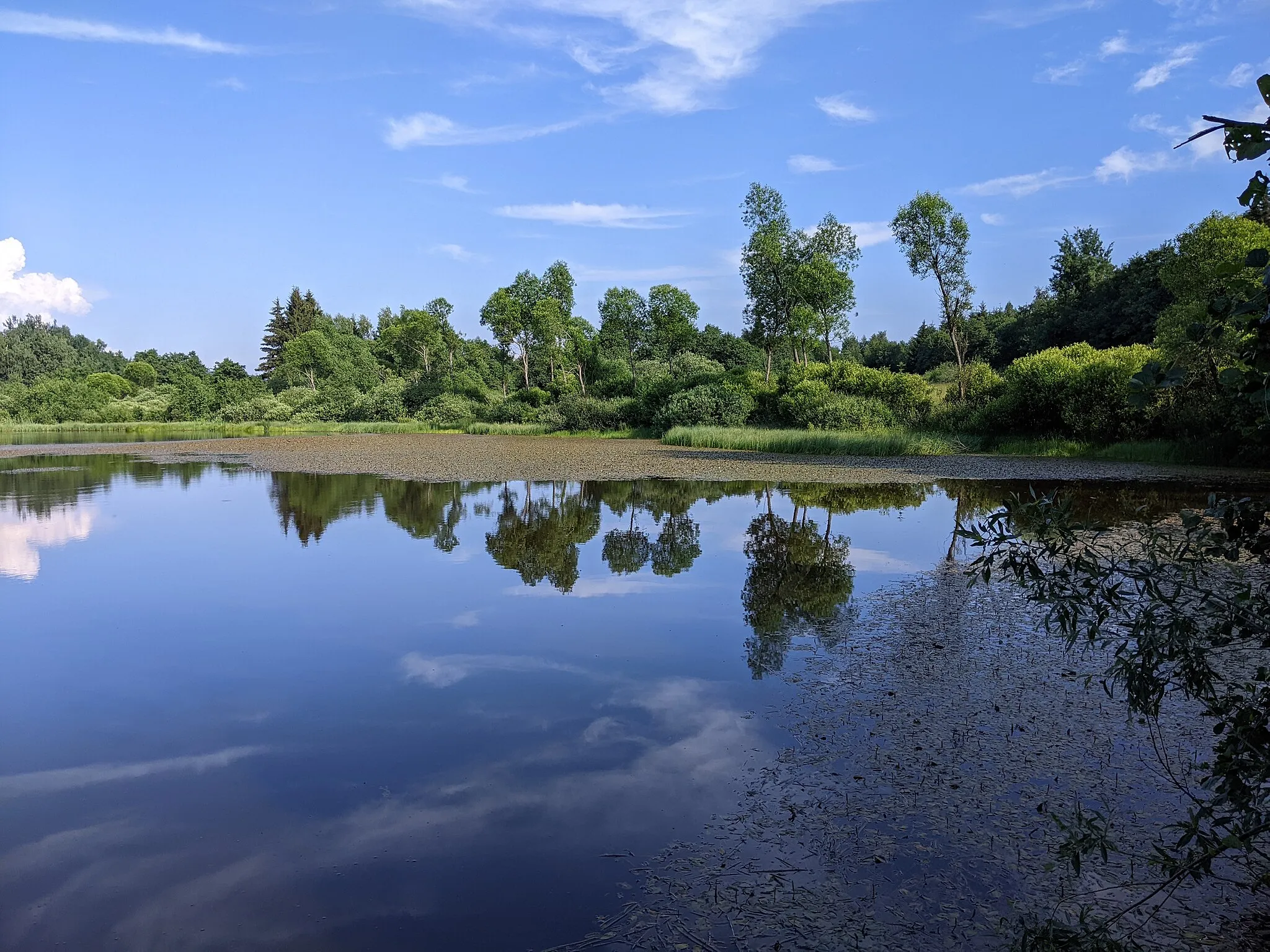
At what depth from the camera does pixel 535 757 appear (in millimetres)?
4266

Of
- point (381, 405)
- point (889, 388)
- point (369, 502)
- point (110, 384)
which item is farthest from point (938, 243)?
point (110, 384)

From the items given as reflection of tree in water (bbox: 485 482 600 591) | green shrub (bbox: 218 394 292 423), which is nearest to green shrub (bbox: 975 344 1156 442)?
reflection of tree in water (bbox: 485 482 600 591)

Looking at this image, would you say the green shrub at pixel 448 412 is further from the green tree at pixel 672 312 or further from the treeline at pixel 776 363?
the green tree at pixel 672 312

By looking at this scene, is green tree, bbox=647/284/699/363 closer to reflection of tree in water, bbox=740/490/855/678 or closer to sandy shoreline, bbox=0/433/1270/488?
sandy shoreline, bbox=0/433/1270/488

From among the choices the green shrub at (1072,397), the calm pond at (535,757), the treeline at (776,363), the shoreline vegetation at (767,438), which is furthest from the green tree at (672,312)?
A: the calm pond at (535,757)

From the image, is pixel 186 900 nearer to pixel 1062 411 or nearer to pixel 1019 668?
pixel 1019 668

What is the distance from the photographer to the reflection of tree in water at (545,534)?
911 cm

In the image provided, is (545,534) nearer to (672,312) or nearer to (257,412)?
(672,312)

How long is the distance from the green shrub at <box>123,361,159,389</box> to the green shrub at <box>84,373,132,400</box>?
23.7 ft

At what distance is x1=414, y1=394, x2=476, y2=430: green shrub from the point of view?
A: 54.0 meters

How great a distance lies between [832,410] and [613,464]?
10248 mm

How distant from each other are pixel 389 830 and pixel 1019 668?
4230mm

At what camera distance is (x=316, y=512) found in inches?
541

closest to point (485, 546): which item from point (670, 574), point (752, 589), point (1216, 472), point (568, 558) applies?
point (568, 558)
